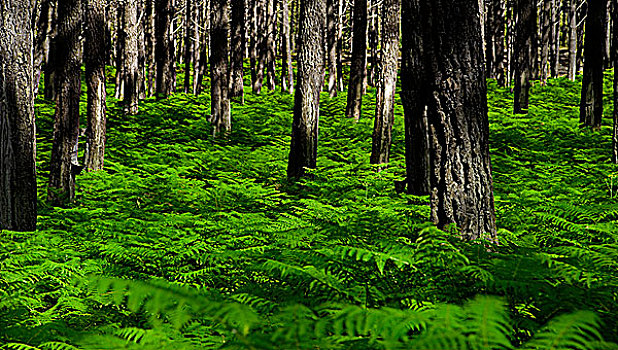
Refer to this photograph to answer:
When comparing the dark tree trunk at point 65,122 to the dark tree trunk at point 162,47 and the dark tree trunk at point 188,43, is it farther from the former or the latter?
the dark tree trunk at point 188,43

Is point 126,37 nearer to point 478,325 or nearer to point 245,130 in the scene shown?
point 245,130

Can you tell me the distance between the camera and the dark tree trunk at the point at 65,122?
826cm

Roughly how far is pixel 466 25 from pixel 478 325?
2996 mm

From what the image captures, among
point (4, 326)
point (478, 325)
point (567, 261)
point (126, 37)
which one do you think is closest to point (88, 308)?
point (4, 326)

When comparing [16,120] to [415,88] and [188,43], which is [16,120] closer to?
[415,88]

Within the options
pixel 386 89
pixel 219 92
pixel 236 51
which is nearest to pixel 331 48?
pixel 236 51

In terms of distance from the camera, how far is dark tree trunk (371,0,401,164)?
10.8 meters

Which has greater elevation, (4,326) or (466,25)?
(466,25)

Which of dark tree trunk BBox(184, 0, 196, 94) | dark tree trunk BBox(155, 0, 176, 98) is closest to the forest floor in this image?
dark tree trunk BBox(155, 0, 176, 98)

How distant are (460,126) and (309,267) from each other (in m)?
1.91

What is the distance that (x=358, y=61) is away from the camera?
1579 centimetres

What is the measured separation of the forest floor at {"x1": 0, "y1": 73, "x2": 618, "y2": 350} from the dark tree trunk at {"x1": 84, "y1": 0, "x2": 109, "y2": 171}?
0.59 m

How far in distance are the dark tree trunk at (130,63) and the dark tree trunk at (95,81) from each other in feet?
20.6

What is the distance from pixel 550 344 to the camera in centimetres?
160
